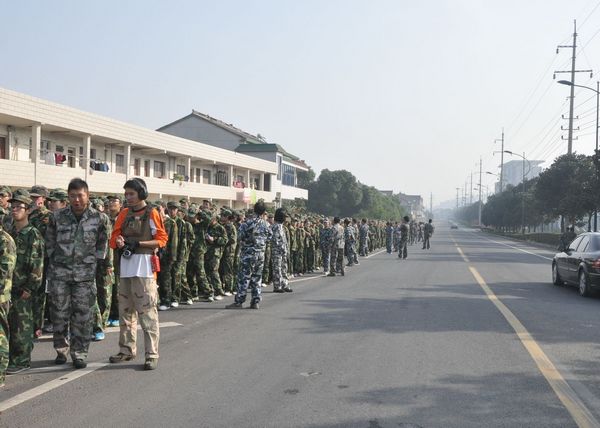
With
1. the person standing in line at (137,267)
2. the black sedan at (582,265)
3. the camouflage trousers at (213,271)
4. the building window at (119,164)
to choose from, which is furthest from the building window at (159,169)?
the person standing in line at (137,267)

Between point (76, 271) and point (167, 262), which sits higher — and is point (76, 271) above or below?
above

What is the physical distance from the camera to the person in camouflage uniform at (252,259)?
10508 millimetres

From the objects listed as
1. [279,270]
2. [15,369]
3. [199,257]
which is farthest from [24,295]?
[279,270]

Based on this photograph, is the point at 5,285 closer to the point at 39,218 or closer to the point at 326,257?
the point at 39,218

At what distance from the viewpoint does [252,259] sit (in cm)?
1052

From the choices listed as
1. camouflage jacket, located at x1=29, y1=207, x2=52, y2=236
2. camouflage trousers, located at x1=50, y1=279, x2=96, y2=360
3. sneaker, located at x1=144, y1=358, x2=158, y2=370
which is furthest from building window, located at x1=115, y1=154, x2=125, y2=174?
sneaker, located at x1=144, y1=358, x2=158, y2=370

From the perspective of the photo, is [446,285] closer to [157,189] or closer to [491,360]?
[491,360]

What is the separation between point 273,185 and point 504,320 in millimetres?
50359

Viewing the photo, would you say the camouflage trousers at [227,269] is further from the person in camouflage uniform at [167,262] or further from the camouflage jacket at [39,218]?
the camouflage jacket at [39,218]

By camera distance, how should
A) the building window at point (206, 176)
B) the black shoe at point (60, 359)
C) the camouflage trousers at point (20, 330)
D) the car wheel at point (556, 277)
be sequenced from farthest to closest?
the building window at point (206, 176) < the car wheel at point (556, 277) < the black shoe at point (60, 359) < the camouflage trousers at point (20, 330)

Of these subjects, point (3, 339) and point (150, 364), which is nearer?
point (3, 339)

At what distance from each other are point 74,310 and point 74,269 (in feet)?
1.38

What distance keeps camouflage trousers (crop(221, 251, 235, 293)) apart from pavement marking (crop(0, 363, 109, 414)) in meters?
6.12

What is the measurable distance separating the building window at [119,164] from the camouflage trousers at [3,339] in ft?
102
